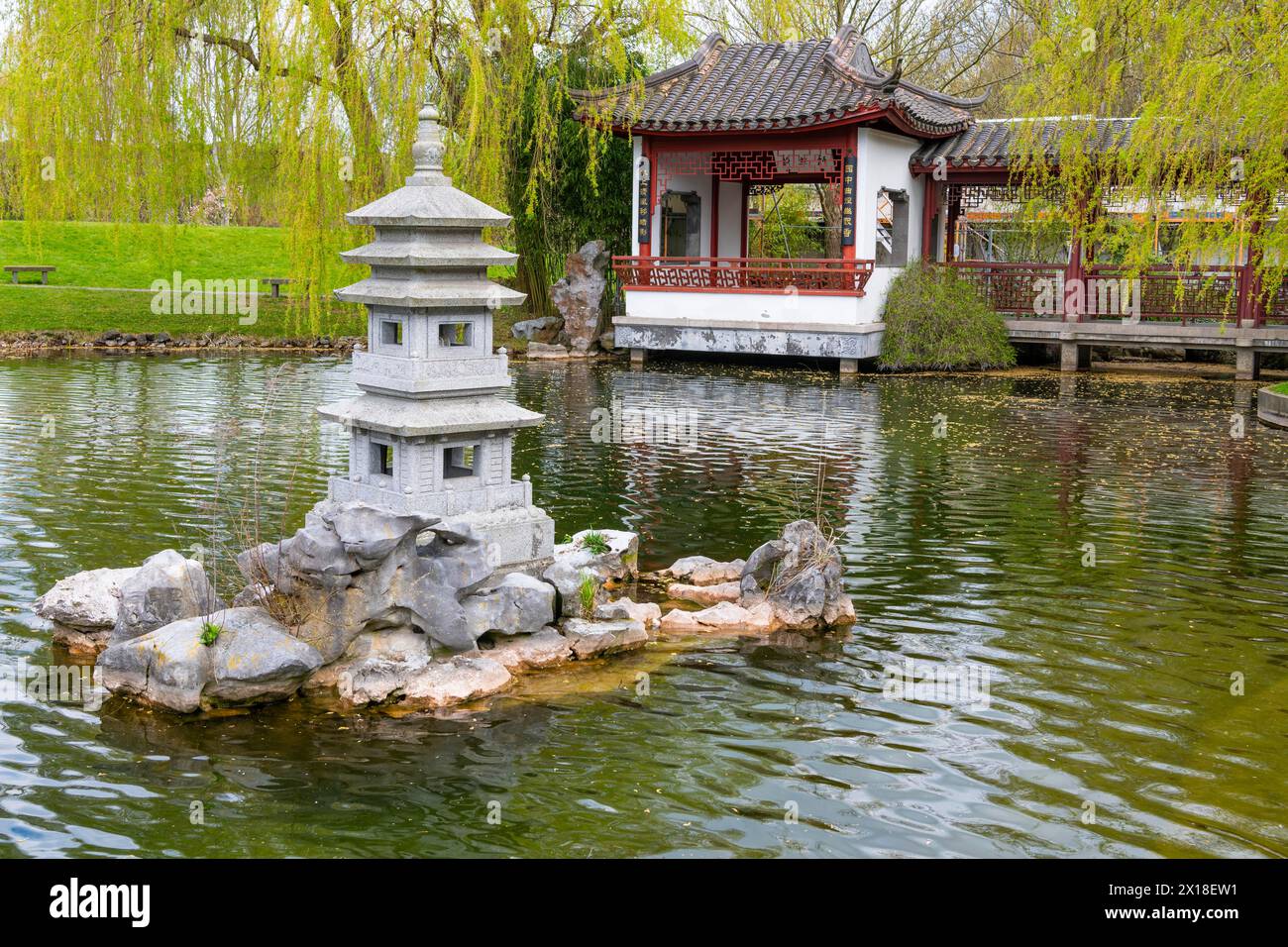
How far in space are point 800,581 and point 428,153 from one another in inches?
161

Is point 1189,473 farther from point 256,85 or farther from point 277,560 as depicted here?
point 256,85

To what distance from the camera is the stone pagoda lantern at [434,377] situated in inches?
392

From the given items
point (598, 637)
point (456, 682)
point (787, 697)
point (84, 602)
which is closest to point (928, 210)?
point (598, 637)

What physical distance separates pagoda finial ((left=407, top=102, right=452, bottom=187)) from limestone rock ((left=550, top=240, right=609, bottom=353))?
16513 mm

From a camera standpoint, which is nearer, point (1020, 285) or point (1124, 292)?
point (1124, 292)

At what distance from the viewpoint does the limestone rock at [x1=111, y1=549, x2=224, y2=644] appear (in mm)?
8508

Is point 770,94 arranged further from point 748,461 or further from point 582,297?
point 748,461

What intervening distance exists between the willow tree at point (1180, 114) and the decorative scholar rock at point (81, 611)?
13508 mm

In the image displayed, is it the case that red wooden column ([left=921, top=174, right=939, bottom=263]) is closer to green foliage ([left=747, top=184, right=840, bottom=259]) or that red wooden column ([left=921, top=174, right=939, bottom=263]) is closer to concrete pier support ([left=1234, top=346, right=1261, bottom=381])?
green foliage ([left=747, top=184, right=840, bottom=259])

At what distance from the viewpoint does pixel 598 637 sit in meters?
9.02

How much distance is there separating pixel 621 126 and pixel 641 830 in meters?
20.2

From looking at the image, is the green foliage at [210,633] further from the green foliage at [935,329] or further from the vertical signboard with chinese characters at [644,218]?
the vertical signboard with chinese characters at [644,218]

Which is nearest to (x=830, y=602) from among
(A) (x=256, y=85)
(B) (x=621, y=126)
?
(A) (x=256, y=85)

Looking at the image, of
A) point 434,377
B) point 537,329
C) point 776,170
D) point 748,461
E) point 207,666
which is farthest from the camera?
point 537,329
